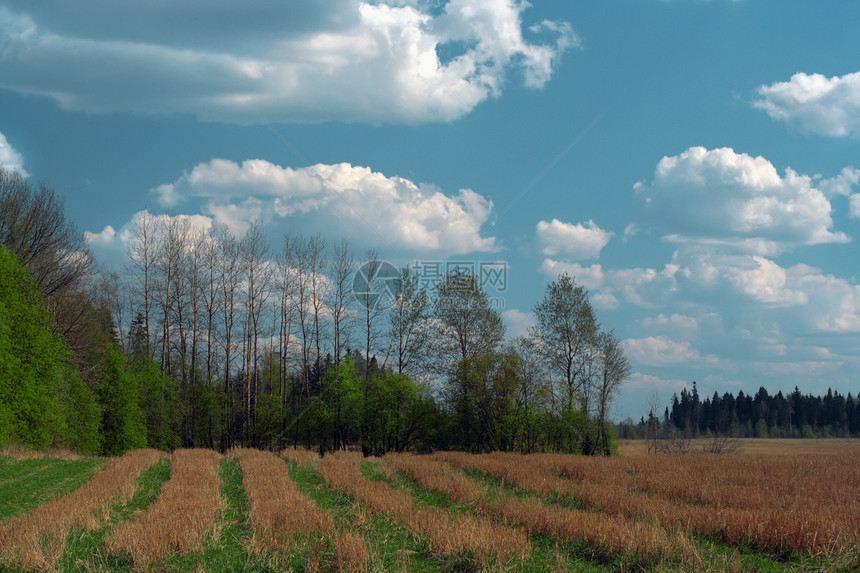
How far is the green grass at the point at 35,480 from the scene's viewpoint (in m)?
16.5

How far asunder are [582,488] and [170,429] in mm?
39905

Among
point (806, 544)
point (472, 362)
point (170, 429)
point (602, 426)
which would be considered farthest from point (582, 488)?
point (170, 429)

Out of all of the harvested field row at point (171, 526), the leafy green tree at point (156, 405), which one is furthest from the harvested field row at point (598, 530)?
Answer: the leafy green tree at point (156, 405)

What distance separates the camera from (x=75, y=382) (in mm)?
40969

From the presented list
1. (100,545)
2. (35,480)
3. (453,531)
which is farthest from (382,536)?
(35,480)

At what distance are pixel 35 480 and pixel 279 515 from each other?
14.3 metres

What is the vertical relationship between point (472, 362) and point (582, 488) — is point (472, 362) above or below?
above

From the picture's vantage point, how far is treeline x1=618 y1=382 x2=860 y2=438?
401 ft

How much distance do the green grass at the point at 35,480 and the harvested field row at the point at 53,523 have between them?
1226 mm

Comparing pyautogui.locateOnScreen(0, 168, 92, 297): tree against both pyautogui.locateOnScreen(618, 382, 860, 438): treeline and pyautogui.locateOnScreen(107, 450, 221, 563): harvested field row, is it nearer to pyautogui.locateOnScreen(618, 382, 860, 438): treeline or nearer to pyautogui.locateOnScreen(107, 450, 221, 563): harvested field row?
pyautogui.locateOnScreen(107, 450, 221, 563): harvested field row

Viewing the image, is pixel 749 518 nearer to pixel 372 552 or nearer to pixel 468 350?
pixel 372 552

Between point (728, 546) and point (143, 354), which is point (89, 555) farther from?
point (143, 354)

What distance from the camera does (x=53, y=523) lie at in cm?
1142

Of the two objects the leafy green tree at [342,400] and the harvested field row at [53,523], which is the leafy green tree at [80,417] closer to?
the leafy green tree at [342,400]
